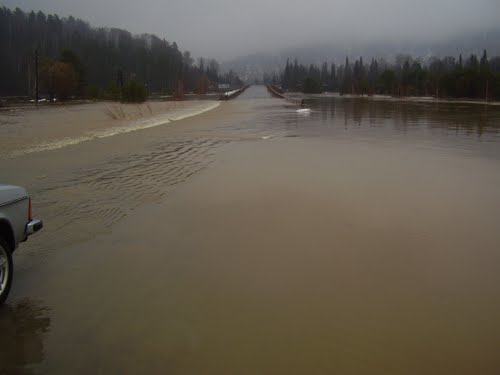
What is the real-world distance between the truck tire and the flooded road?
0.17m

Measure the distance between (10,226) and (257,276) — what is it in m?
2.80

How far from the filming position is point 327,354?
3.83 metres

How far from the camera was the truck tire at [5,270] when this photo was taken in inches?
175

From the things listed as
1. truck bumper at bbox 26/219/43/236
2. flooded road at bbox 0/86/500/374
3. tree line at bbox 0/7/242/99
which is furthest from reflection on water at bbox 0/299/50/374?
tree line at bbox 0/7/242/99

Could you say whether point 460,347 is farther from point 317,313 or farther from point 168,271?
point 168,271

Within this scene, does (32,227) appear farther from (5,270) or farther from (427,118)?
(427,118)

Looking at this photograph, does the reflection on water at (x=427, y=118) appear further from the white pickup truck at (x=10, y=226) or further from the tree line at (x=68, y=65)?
the tree line at (x=68, y=65)

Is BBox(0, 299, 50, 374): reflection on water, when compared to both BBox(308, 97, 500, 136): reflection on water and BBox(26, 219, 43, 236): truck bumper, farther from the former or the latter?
BBox(308, 97, 500, 136): reflection on water

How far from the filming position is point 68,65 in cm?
6475

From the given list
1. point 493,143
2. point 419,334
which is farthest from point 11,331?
point 493,143

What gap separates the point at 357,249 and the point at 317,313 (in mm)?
2024

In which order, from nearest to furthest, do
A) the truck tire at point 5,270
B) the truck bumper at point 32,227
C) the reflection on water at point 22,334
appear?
the reflection on water at point 22,334, the truck tire at point 5,270, the truck bumper at point 32,227

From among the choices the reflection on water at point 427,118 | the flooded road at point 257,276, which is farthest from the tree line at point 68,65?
the flooded road at point 257,276

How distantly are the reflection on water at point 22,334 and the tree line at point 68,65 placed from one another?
5647 centimetres
